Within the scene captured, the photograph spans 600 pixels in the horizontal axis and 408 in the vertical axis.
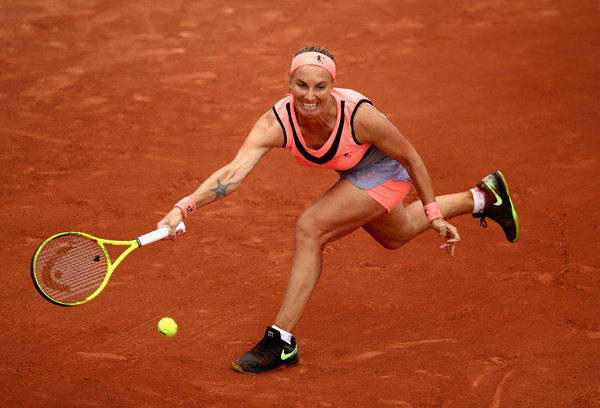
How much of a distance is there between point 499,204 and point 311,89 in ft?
5.67

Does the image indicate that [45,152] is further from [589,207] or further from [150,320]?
[589,207]

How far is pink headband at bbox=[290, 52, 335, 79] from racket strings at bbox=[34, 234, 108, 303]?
142cm

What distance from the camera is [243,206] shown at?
21.6 ft

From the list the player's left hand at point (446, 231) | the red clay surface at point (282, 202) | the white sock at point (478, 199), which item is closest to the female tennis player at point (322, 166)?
the player's left hand at point (446, 231)

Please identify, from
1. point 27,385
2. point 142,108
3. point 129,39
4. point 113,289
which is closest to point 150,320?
point 113,289

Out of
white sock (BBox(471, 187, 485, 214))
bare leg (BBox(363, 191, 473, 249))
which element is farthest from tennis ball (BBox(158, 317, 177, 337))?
white sock (BBox(471, 187, 485, 214))

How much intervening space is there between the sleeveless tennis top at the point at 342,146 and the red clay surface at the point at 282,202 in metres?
1.03

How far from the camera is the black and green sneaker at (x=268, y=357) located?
15.0ft

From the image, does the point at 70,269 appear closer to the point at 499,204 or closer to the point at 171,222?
the point at 171,222

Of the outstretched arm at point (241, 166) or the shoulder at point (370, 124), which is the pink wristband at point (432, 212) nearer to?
the shoulder at point (370, 124)

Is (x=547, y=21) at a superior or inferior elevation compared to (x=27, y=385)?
superior

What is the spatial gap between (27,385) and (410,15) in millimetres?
7408

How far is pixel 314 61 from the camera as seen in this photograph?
167 inches

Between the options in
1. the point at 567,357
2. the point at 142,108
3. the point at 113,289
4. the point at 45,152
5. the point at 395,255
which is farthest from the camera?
the point at 142,108
